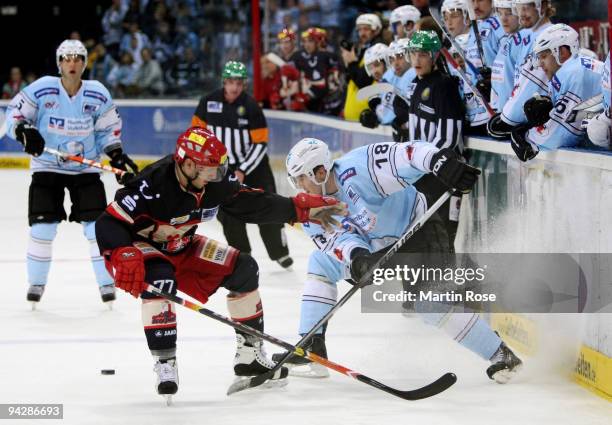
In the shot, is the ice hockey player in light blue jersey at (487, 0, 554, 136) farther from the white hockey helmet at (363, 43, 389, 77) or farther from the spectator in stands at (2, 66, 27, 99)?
the spectator in stands at (2, 66, 27, 99)

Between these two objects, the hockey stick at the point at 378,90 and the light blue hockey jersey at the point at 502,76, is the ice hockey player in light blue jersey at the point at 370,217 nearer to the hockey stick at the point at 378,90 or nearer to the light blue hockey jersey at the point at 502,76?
the light blue hockey jersey at the point at 502,76

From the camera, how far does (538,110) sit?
480 centimetres

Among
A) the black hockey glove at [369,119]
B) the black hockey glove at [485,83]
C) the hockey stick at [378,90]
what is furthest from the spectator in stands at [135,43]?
the black hockey glove at [485,83]

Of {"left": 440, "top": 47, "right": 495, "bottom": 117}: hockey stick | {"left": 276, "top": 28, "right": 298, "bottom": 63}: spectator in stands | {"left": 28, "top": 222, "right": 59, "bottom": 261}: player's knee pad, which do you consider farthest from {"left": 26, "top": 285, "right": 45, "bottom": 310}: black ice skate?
{"left": 276, "top": 28, "right": 298, "bottom": 63}: spectator in stands

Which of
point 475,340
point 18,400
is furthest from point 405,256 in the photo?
A: point 18,400

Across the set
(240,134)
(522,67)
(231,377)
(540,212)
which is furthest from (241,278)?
(240,134)

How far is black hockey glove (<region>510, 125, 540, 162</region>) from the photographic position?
15.9 feet

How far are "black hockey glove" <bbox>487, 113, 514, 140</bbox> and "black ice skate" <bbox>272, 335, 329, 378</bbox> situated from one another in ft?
4.03

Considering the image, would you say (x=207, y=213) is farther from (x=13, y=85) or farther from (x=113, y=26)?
(x=13, y=85)

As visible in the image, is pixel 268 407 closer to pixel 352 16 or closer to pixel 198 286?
pixel 198 286

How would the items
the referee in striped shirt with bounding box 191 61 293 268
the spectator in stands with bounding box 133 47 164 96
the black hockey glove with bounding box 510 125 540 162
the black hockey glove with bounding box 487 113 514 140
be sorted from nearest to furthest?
1. the black hockey glove with bounding box 510 125 540 162
2. the black hockey glove with bounding box 487 113 514 140
3. the referee in striped shirt with bounding box 191 61 293 268
4. the spectator in stands with bounding box 133 47 164 96

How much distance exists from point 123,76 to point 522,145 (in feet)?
28.0

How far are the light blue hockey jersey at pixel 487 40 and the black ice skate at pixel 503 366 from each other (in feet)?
6.87

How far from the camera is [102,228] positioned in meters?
4.28
